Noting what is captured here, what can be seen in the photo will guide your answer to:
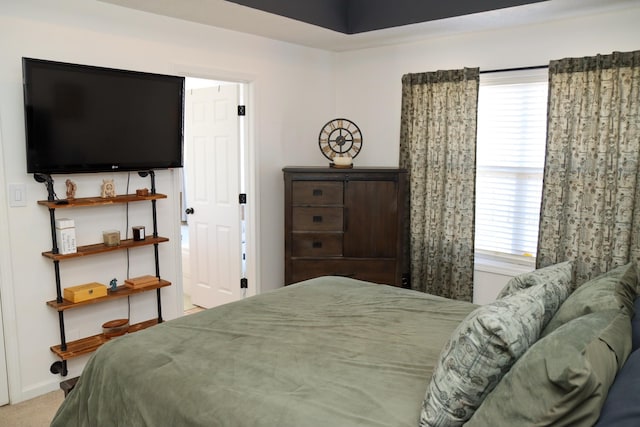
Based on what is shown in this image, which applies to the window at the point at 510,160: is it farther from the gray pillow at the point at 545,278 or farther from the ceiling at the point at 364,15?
the gray pillow at the point at 545,278

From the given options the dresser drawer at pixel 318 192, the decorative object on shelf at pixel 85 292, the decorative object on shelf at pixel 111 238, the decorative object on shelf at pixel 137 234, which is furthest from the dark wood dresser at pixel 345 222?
the decorative object on shelf at pixel 85 292

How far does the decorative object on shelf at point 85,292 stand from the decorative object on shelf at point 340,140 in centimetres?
227

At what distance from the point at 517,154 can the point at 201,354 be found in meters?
3.15

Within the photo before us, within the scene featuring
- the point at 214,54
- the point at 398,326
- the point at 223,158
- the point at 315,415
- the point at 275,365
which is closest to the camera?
the point at 315,415

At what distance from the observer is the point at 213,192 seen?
480 centimetres

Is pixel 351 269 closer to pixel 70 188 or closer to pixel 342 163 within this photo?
pixel 342 163

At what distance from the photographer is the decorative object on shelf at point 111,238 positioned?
341 cm

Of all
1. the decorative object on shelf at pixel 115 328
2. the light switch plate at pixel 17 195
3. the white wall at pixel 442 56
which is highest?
the white wall at pixel 442 56

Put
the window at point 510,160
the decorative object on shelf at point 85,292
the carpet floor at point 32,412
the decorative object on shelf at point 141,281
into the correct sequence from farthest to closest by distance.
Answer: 1. the window at point 510,160
2. the decorative object on shelf at point 141,281
3. the decorative object on shelf at point 85,292
4. the carpet floor at point 32,412

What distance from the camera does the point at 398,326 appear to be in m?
2.32

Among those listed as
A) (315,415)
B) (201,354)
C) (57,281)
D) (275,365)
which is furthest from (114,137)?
(315,415)

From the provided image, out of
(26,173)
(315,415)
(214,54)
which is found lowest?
(315,415)

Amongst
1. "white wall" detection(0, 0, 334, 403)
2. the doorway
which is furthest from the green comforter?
the doorway

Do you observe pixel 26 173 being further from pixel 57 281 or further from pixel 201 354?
pixel 201 354
